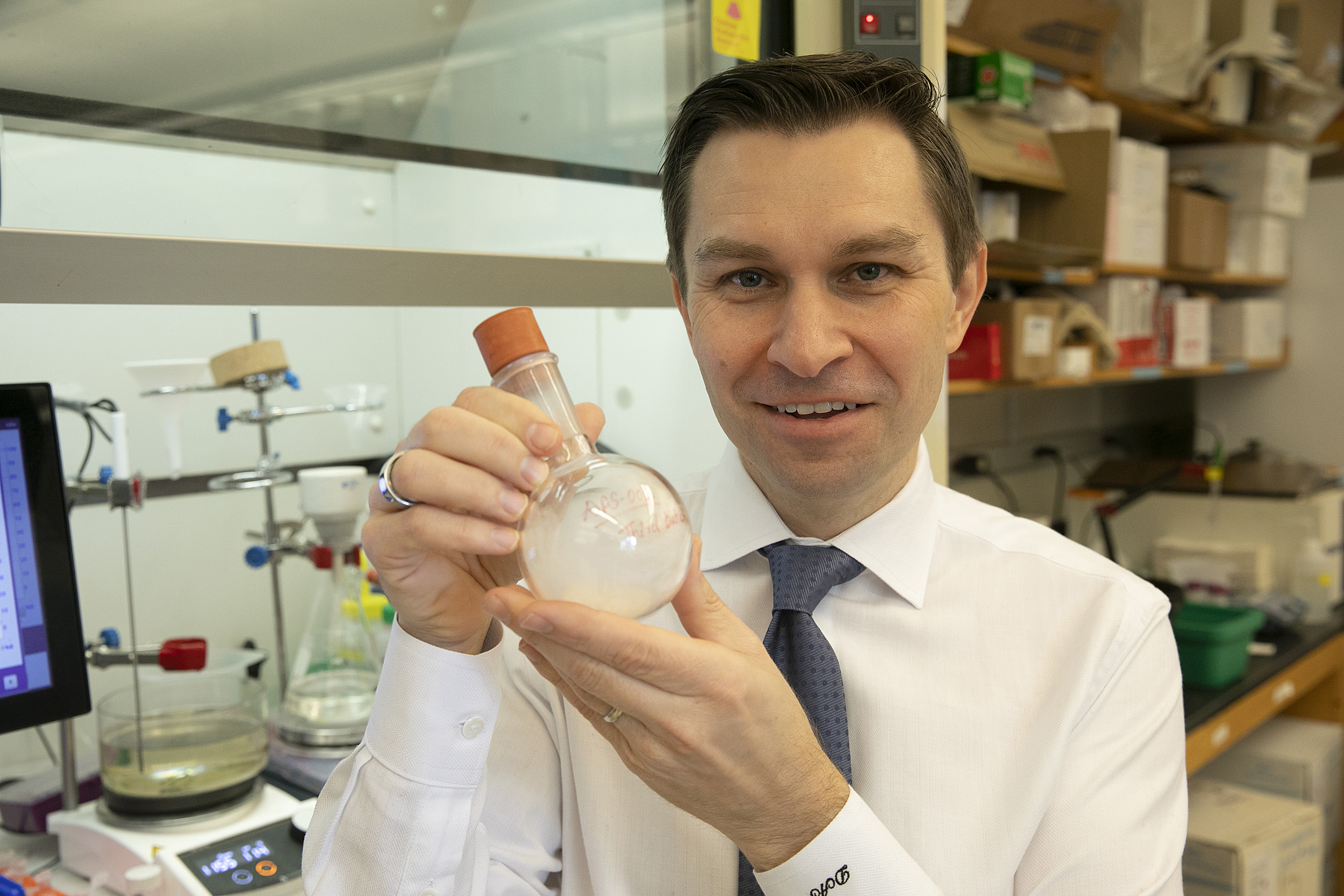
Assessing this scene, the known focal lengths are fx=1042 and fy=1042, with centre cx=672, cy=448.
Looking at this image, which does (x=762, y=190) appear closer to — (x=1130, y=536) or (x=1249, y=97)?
(x=1130, y=536)

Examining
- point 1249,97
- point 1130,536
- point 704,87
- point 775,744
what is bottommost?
point 1130,536

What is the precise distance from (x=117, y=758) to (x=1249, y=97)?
149 inches

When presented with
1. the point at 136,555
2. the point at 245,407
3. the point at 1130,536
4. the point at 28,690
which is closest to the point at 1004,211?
the point at 1130,536

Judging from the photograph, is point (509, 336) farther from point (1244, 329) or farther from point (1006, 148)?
point (1244, 329)

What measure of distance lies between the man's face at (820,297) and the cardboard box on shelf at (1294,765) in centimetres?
253

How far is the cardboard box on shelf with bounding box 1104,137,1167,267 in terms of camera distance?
2.79 metres

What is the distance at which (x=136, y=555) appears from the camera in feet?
6.08

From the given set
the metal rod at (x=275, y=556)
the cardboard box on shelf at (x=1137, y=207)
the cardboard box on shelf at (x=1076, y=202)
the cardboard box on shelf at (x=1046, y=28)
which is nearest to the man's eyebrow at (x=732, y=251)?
the metal rod at (x=275, y=556)

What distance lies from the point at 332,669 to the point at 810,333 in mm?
1011

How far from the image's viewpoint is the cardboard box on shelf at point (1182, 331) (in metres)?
3.31

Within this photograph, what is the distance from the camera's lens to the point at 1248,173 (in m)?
3.49

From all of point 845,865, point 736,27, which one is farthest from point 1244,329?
point 845,865

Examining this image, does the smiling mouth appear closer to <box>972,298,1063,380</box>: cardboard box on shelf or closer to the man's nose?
the man's nose

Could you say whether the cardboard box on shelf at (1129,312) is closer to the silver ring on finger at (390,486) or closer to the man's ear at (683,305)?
the man's ear at (683,305)
